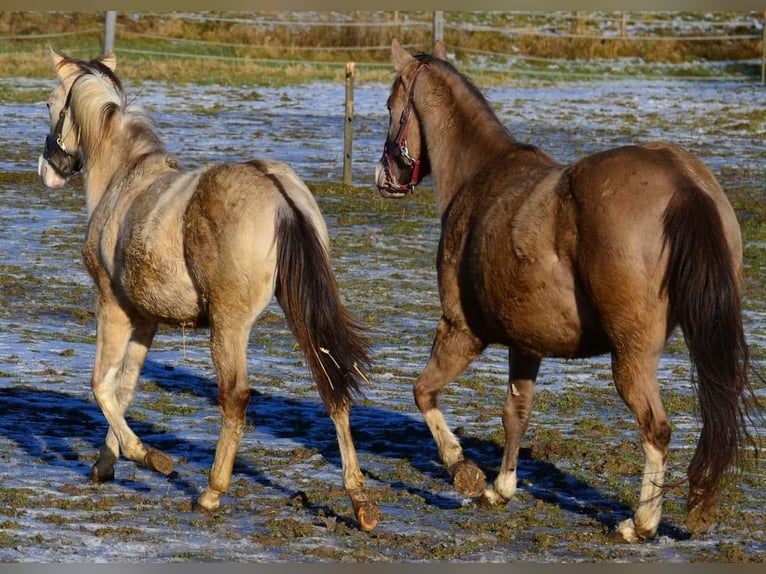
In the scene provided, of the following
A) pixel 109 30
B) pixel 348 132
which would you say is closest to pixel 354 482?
pixel 348 132

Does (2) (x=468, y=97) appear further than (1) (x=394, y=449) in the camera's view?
No

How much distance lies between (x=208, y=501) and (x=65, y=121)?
8.33 ft

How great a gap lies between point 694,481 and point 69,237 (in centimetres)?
920

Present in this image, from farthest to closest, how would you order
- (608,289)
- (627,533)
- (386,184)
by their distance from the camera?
(386,184) < (627,533) < (608,289)

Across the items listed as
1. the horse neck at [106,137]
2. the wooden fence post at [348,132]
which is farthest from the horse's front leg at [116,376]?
→ the wooden fence post at [348,132]

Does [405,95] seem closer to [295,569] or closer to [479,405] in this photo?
[479,405]

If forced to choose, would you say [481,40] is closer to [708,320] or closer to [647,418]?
[647,418]

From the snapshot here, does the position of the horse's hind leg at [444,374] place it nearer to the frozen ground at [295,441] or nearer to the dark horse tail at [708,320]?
the frozen ground at [295,441]

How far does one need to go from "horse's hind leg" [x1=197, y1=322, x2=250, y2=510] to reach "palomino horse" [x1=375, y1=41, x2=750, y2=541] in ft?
2.98

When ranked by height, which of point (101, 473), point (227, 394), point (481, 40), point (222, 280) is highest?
point (481, 40)

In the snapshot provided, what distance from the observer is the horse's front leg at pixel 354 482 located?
5277mm

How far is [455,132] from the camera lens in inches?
255

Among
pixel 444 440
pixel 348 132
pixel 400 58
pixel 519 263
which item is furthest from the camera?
pixel 348 132

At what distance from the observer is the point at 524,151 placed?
20.2ft
